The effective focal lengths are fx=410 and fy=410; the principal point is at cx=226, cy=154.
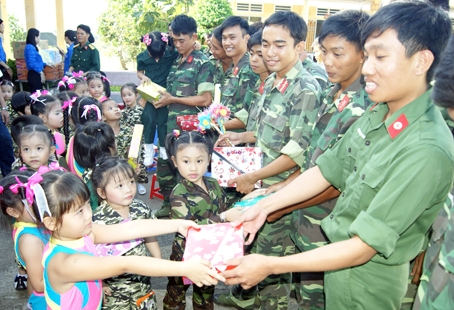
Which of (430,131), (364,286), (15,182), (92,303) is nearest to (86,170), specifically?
(15,182)

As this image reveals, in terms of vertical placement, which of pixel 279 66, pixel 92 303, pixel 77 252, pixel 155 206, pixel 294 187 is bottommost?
pixel 155 206

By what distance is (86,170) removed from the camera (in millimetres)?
3457

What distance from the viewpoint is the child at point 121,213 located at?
2.51 meters

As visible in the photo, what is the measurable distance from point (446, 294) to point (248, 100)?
3005 millimetres

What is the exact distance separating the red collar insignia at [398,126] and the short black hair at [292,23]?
145 centimetres

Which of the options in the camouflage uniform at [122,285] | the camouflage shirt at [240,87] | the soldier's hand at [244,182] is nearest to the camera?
the camouflage uniform at [122,285]

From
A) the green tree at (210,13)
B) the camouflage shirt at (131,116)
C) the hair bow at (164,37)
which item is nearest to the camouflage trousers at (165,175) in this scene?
the camouflage shirt at (131,116)

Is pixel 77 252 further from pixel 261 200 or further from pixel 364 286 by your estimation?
pixel 364 286

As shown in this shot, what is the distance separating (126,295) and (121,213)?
507 mm

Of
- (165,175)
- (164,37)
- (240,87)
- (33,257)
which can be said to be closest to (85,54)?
(164,37)

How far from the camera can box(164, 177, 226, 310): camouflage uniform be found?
269cm

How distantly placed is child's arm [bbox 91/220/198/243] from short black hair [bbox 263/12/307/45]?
1523 mm

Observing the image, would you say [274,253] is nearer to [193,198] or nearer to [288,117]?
[193,198]

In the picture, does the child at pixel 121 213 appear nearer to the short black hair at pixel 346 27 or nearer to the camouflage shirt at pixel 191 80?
the short black hair at pixel 346 27
